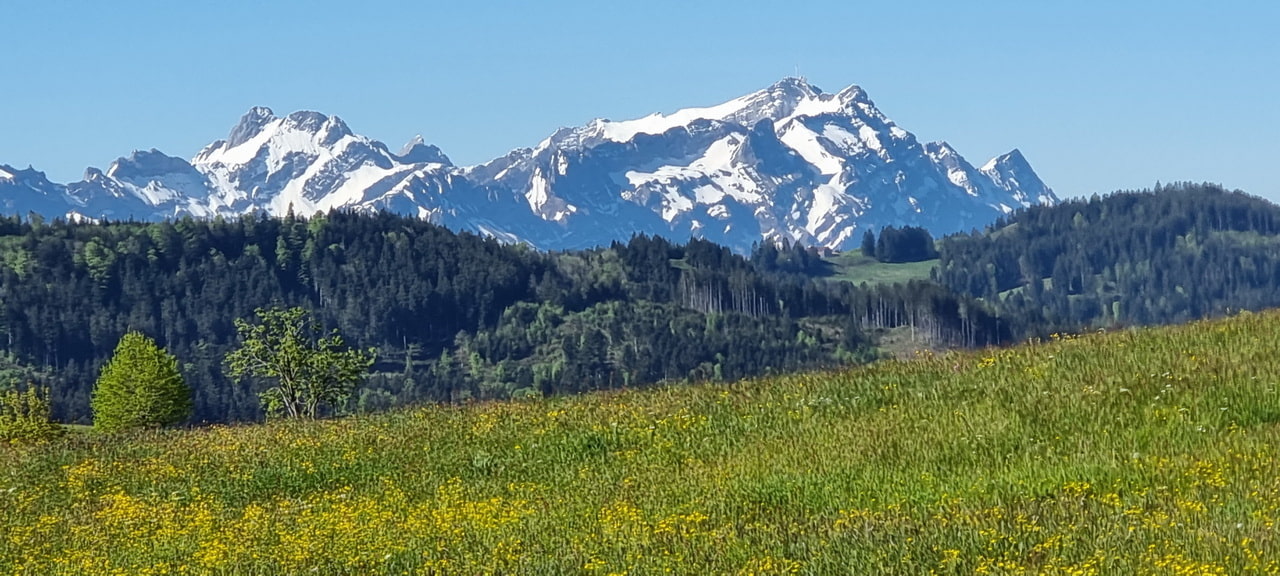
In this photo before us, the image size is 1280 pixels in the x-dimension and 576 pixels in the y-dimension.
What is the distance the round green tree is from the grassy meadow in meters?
86.2

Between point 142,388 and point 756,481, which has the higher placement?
point 142,388

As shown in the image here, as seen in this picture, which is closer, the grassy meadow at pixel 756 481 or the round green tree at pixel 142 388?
the grassy meadow at pixel 756 481

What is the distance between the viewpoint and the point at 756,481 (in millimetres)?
16047

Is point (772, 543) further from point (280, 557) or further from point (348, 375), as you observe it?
point (348, 375)

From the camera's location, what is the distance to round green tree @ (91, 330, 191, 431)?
106 m

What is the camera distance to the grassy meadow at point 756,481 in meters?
12.3

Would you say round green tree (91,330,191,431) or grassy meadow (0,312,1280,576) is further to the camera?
round green tree (91,330,191,431)

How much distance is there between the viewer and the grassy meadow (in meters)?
12.3

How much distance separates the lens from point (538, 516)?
15.8 meters

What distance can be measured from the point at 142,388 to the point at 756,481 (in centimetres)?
9883

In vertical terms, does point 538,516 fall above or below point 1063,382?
below

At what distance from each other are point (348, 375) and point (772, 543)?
10386cm

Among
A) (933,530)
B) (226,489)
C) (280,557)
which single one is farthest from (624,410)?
(933,530)

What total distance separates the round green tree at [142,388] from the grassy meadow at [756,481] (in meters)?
86.2
